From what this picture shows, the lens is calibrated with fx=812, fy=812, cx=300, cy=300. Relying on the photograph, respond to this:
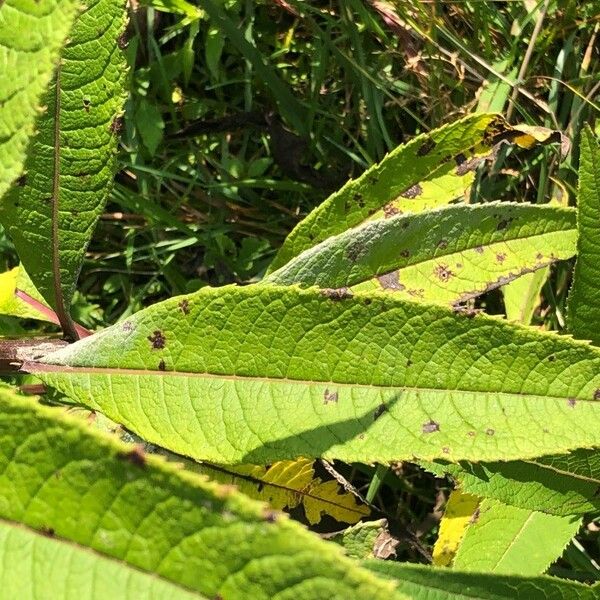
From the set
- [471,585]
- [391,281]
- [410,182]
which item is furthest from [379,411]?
[410,182]

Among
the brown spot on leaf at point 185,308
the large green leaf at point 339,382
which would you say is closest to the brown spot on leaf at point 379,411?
the large green leaf at point 339,382

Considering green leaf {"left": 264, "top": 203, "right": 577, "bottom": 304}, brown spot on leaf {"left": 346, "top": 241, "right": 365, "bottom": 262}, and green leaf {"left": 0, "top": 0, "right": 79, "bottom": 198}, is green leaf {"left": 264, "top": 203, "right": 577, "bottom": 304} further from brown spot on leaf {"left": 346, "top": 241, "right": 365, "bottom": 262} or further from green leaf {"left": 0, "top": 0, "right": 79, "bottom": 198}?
green leaf {"left": 0, "top": 0, "right": 79, "bottom": 198}

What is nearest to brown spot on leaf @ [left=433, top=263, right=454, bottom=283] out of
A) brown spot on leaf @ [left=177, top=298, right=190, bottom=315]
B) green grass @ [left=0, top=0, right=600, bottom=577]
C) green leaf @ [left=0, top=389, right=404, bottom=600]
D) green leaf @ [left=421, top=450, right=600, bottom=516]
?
green leaf @ [left=421, top=450, right=600, bottom=516]

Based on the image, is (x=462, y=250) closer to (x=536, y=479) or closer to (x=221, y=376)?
(x=536, y=479)

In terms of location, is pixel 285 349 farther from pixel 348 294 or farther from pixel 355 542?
pixel 355 542

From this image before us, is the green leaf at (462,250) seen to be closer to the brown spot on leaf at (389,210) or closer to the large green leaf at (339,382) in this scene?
the brown spot on leaf at (389,210)

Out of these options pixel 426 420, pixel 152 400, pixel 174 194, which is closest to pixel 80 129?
pixel 152 400

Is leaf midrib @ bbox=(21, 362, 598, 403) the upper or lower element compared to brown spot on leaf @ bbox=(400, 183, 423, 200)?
lower
